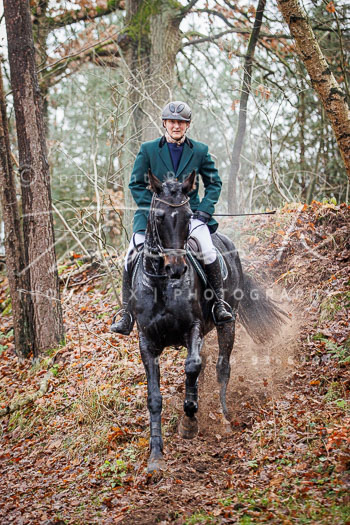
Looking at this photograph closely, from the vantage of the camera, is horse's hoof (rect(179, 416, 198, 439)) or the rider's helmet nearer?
the rider's helmet

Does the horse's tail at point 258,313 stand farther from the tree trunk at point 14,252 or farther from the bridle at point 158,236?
the tree trunk at point 14,252

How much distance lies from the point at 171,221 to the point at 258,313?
3.56 meters

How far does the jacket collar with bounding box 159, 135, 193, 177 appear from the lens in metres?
6.25

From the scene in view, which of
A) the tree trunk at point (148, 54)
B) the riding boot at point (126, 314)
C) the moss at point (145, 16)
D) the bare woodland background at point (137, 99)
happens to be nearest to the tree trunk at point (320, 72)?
the bare woodland background at point (137, 99)

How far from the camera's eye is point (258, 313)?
328 inches

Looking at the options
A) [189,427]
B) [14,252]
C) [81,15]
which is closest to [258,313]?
[189,427]

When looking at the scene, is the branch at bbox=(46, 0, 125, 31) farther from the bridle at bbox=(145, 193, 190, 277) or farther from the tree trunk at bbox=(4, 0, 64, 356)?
the bridle at bbox=(145, 193, 190, 277)

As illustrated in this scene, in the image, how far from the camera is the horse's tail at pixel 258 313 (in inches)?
327

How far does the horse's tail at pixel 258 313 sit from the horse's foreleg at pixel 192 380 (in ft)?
7.98

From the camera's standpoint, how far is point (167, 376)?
8469 millimetres

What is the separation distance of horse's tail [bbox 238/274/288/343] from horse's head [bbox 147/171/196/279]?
327 cm

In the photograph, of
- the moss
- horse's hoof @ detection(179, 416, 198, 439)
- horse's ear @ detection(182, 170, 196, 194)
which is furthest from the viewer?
the moss

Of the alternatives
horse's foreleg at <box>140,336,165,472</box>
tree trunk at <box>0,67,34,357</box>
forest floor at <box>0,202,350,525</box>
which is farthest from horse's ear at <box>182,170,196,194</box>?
tree trunk at <box>0,67,34,357</box>

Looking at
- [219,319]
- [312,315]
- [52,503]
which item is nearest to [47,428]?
[52,503]
